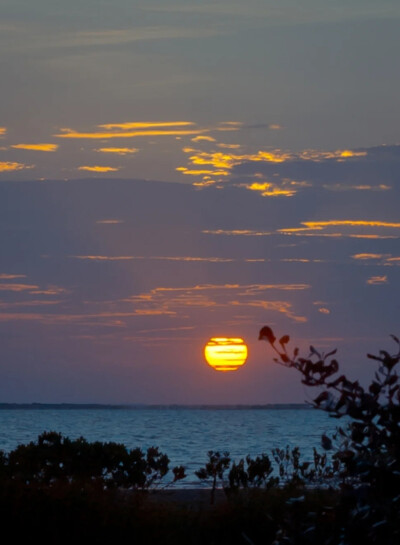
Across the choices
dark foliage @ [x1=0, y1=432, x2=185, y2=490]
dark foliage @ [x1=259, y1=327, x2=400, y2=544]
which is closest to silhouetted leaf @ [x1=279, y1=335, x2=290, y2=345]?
dark foliage @ [x1=259, y1=327, x2=400, y2=544]

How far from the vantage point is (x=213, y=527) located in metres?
11.8

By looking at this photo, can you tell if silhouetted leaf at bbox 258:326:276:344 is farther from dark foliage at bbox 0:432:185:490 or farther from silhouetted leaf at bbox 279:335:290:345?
dark foliage at bbox 0:432:185:490

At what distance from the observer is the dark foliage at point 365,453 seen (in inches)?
219

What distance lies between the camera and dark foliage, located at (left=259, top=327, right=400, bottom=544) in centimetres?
557

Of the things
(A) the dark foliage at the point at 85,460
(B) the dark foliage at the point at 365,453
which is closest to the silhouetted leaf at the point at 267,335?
(B) the dark foliage at the point at 365,453

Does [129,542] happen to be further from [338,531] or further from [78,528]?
[338,531]

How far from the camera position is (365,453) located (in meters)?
5.89

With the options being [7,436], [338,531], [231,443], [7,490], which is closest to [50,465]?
[7,490]

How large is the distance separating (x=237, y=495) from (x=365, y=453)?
7077 millimetres

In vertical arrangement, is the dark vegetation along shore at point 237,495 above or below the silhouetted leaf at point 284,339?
below

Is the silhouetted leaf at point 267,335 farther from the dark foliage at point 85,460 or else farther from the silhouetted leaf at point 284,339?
the dark foliage at point 85,460

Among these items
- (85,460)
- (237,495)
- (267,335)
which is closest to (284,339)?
(267,335)

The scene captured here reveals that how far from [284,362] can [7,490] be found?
653 cm

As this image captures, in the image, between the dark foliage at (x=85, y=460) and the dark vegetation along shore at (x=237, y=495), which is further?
the dark foliage at (x=85, y=460)
